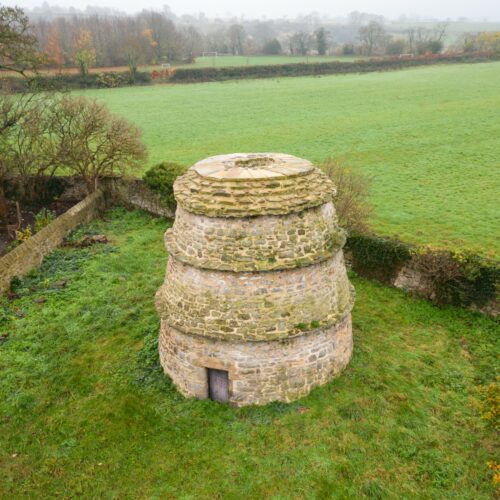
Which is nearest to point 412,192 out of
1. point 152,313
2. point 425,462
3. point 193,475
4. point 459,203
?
point 459,203

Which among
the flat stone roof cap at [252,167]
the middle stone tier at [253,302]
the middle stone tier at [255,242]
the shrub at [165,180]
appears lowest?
the shrub at [165,180]

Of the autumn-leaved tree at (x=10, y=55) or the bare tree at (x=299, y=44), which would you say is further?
the bare tree at (x=299, y=44)

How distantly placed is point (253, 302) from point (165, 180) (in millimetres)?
17635

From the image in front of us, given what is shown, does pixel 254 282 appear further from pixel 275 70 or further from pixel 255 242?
pixel 275 70

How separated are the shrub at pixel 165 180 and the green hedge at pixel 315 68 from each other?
54486 mm

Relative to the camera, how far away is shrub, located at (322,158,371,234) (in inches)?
801

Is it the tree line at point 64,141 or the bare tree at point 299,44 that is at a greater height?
the bare tree at point 299,44

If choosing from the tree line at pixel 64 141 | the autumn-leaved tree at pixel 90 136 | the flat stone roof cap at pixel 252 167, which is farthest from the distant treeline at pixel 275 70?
the flat stone roof cap at pixel 252 167

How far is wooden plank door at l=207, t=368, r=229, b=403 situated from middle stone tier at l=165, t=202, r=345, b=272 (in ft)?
10.4

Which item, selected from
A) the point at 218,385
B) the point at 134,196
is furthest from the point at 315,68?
the point at 218,385

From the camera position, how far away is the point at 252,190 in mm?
11023

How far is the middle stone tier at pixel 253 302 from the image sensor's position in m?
11.4

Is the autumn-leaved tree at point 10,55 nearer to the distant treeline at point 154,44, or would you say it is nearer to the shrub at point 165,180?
the shrub at point 165,180

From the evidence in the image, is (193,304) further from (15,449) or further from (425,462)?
(425,462)
